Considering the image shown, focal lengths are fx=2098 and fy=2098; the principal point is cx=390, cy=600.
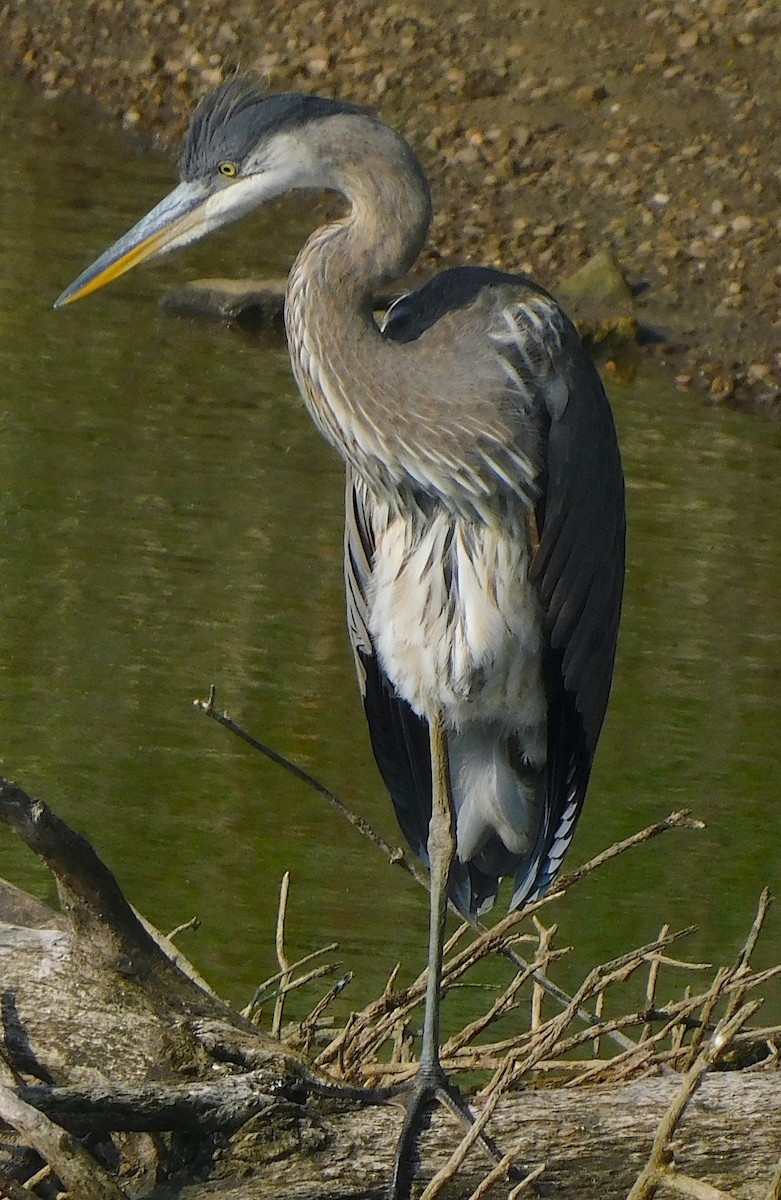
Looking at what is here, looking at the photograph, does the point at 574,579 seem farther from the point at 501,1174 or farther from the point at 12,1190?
the point at 12,1190

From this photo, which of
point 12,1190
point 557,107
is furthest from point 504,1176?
point 557,107

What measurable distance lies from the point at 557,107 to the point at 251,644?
661 centimetres

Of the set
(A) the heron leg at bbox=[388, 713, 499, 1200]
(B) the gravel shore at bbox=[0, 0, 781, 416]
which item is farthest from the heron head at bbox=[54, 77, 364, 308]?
(B) the gravel shore at bbox=[0, 0, 781, 416]

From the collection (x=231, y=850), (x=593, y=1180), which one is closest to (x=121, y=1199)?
(x=593, y=1180)

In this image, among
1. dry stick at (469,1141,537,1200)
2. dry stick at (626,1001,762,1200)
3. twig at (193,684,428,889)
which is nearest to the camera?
dry stick at (626,1001,762,1200)

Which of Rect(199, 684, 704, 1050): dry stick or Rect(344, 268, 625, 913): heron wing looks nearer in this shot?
Rect(199, 684, 704, 1050): dry stick

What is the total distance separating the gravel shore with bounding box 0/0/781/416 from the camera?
11414mm

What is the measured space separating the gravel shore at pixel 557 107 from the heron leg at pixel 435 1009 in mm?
6477

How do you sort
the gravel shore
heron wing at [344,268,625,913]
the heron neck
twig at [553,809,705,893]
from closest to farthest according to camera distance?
1. twig at [553,809,705,893]
2. the heron neck
3. heron wing at [344,268,625,913]
4. the gravel shore

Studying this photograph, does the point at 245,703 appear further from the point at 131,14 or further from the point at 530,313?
the point at 131,14

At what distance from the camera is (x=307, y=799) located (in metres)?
6.29

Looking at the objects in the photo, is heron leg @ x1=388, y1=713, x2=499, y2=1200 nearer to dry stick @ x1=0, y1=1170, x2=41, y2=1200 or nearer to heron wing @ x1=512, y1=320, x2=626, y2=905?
heron wing @ x1=512, y1=320, x2=626, y2=905

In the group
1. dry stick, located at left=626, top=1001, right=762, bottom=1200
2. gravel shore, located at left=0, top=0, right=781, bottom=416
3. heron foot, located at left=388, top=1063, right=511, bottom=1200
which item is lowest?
heron foot, located at left=388, top=1063, right=511, bottom=1200

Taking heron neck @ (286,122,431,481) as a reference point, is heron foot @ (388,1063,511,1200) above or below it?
below
